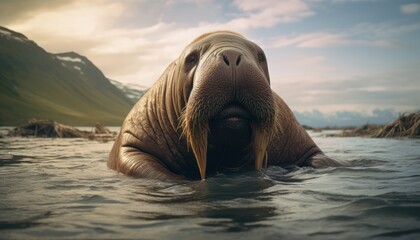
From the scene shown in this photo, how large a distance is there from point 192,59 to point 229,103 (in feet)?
4.28

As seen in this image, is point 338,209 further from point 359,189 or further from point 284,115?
point 284,115

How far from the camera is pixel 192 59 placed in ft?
20.0

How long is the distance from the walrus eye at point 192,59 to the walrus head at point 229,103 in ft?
1.46

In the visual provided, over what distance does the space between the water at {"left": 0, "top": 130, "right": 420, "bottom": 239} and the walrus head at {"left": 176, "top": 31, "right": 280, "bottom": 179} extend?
1.86ft

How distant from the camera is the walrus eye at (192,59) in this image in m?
6.08

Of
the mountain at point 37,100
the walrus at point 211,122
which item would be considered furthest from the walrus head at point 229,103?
the mountain at point 37,100

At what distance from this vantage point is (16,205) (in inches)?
149

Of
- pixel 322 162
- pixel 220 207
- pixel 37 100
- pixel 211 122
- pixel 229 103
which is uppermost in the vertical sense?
pixel 37 100

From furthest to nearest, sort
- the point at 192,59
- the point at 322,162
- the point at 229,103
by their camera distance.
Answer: the point at 322,162 < the point at 192,59 < the point at 229,103

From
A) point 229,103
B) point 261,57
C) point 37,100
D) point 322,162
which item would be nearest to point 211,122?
point 229,103

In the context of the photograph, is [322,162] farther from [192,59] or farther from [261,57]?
[192,59]

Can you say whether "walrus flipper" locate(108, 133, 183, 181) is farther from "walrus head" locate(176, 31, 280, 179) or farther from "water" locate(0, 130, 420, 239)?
"walrus head" locate(176, 31, 280, 179)

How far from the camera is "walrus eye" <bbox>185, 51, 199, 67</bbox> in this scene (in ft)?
19.9

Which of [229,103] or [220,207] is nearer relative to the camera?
[220,207]
